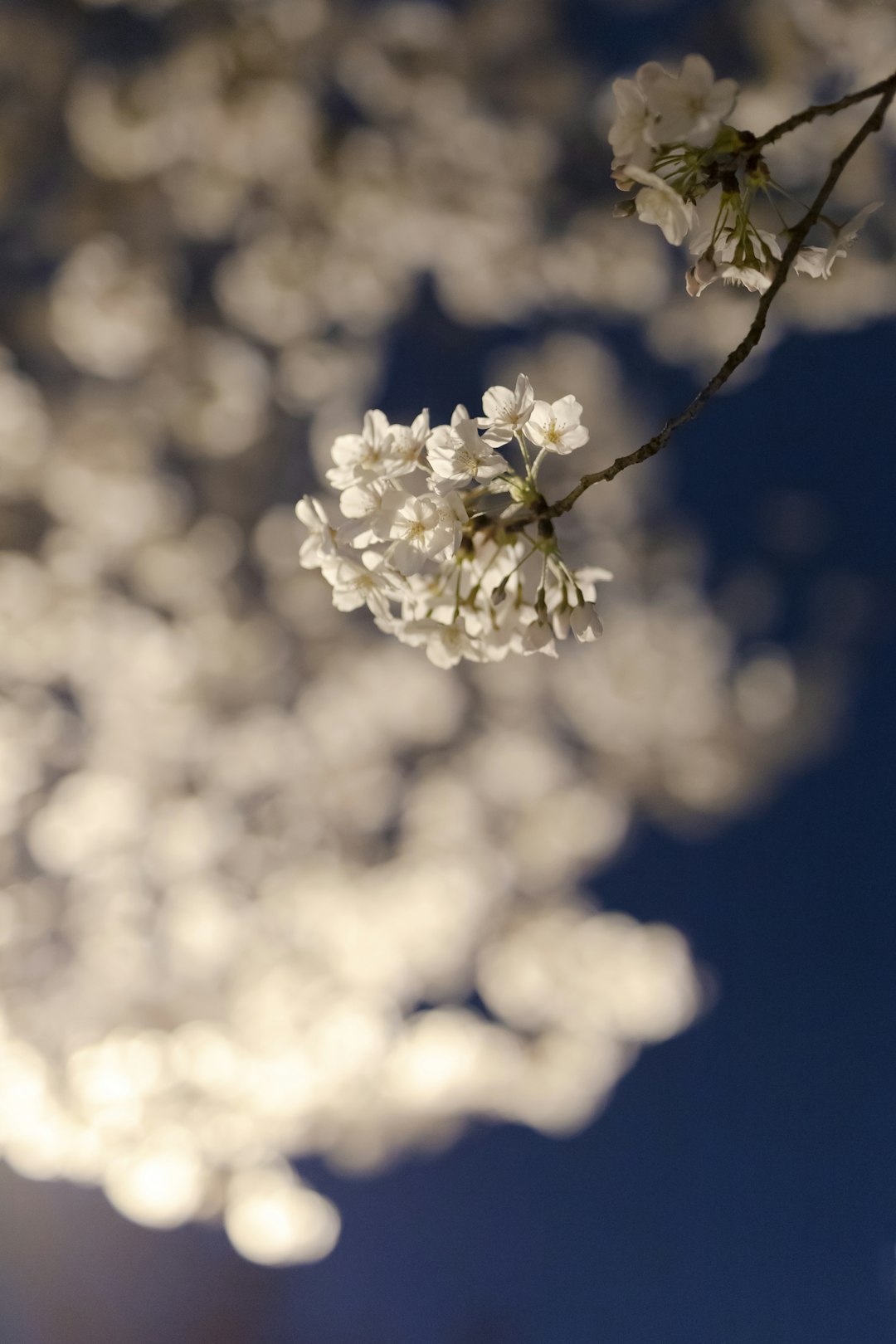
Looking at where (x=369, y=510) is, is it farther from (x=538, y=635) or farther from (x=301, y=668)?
(x=301, y=668)

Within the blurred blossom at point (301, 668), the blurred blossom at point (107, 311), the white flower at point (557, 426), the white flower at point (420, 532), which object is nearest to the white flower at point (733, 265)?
the white flower at point (557, 426)

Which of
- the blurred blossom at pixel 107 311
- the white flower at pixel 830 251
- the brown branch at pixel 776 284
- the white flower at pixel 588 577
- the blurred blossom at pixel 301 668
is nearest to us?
the brown branch at pixel 776 284

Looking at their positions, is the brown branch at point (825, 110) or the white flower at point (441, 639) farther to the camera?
the white flower at point (441, 639)

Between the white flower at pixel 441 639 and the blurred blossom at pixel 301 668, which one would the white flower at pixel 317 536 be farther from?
the blurred blossom at pixel 301 668

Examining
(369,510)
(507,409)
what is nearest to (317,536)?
(369,510)

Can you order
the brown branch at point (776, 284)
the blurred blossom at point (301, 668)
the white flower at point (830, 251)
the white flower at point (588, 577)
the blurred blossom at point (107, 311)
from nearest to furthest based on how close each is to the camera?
the brown branch at point (776, 284) → the white flower at point (830, 251) → the white flower at point (588, 577) → the blurred blossom at point (301, 668) → the blurred blossom at point (107, 311)

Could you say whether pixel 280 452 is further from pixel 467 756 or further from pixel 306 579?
pixel 467 756

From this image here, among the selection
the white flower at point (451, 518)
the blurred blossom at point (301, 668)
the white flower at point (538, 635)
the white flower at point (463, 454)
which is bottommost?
the white flower at point (538, 635)

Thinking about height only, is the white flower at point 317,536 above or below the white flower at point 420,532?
above

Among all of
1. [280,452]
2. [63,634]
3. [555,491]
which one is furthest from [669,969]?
[63,634]
